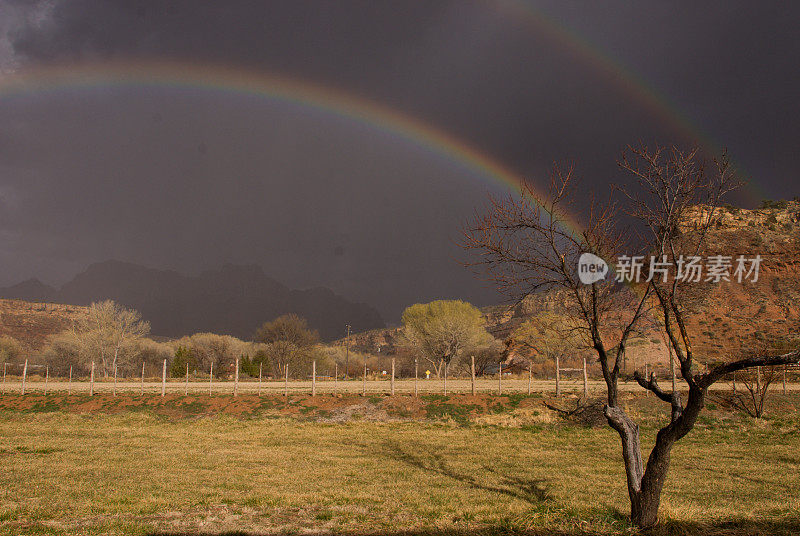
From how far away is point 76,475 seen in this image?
11328mm

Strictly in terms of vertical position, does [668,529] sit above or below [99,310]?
below

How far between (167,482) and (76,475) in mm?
2422

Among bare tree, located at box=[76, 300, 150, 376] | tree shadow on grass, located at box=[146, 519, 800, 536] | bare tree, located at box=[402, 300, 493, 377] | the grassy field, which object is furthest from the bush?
tree shadow on grass, located at box=[146, 519, 800, 536]

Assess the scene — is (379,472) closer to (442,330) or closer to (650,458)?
(650,458)

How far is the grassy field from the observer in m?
7.61

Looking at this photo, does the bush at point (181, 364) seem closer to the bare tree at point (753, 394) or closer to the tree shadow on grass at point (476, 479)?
the tree shadow on grass at point (476, 479)

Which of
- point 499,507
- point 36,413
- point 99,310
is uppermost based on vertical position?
point 99,310

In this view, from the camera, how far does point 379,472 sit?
39.7ft

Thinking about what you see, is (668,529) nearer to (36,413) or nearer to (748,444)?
(748,444)

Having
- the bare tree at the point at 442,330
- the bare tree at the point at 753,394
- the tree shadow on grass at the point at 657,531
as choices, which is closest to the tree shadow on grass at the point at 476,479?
the tree shadow on grass at the point at 657,531

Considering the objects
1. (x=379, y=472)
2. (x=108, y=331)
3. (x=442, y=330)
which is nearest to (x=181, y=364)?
(x=108, y=331)

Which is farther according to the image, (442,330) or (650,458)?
(442,330)

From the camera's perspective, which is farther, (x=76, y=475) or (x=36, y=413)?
(x=36, y=413)

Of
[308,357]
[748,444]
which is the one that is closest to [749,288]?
[748,444]
